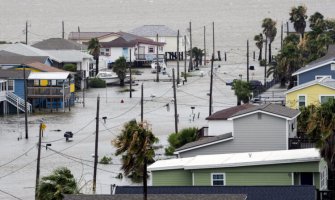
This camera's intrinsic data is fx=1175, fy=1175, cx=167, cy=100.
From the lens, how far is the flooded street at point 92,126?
50.5 meters

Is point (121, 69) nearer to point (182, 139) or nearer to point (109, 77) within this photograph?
point (109, 77)

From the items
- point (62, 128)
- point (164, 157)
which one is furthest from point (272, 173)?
point (62, 128)

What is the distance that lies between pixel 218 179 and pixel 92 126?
29.9 meters

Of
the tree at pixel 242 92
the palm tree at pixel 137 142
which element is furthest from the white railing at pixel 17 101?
the palm tree at pixel 137 142

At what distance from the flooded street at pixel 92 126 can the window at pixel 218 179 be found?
4.69 meters

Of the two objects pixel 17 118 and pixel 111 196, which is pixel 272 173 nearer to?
pixel 111 196

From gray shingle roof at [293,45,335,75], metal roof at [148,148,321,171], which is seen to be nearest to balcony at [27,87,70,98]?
gray shingle roof at [293,45,335,75]

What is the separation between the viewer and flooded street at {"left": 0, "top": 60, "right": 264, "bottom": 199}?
5050 cm

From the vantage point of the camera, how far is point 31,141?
204ft

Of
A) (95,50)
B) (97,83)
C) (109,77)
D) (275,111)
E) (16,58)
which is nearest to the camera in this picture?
(275,111)

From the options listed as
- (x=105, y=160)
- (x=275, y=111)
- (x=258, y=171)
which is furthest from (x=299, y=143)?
(x=105, y=160)

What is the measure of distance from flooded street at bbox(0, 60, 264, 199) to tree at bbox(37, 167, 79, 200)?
5.29 m

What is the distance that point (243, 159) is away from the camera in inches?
1550

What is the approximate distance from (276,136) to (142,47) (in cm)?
7136
